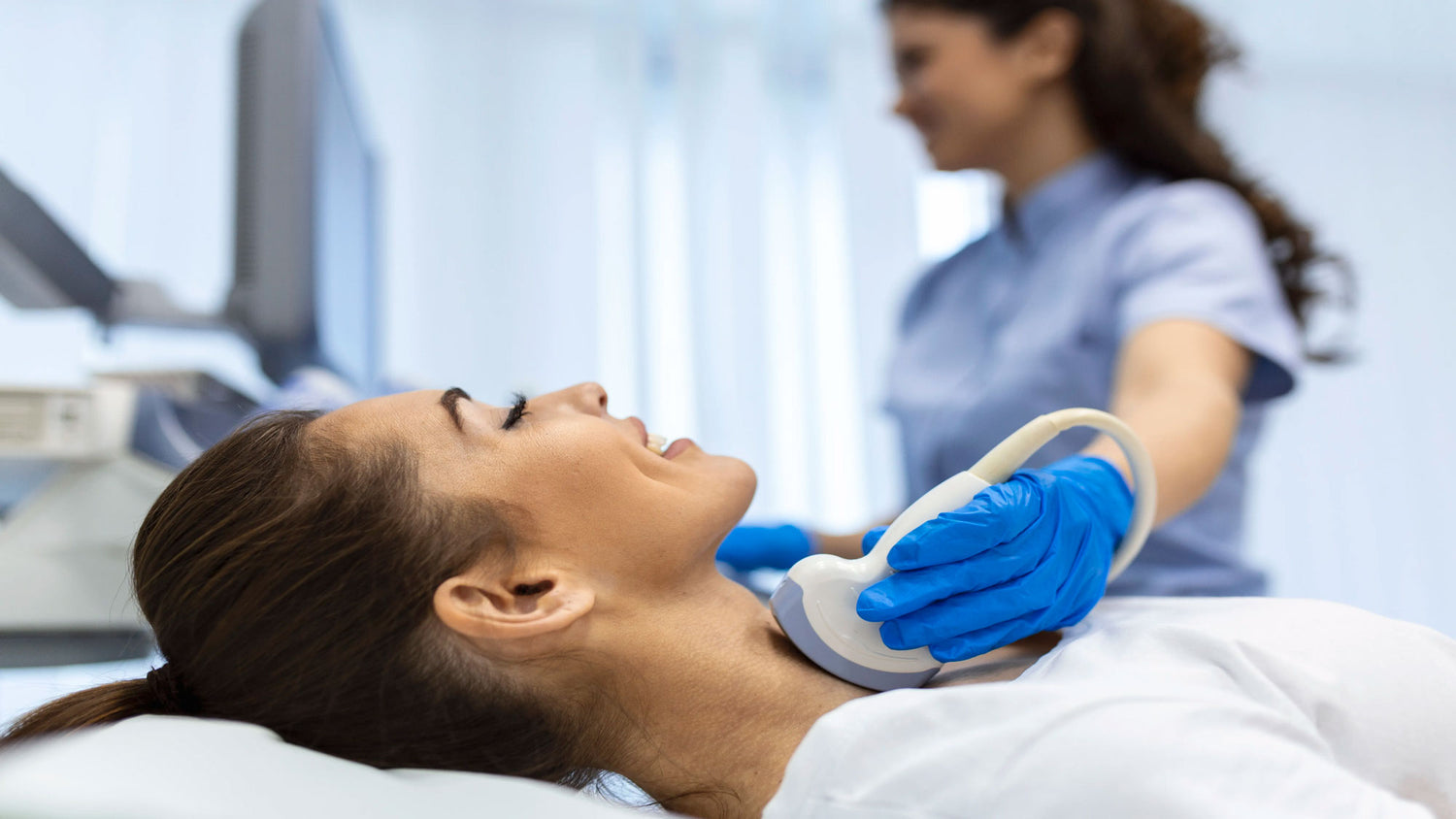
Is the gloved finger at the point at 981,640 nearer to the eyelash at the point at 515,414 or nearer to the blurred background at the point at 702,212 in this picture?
the eyelash at the point at 515,414

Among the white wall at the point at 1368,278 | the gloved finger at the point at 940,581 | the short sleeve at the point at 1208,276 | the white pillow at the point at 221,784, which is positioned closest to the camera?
the white pillow at the point at 221,784

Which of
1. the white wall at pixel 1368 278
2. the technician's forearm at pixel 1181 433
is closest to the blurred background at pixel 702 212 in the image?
the white wall at pixel 1368 278

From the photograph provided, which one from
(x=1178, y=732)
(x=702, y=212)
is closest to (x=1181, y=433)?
(x=1178, y=732)

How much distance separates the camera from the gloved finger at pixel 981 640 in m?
0.78

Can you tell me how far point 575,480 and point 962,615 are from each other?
0.33 meters

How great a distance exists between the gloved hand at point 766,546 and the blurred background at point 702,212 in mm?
1067

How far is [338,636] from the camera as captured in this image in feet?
2.36

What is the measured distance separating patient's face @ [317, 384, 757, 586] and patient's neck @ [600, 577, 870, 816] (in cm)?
6

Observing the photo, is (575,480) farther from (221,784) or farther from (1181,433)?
(1181,433)

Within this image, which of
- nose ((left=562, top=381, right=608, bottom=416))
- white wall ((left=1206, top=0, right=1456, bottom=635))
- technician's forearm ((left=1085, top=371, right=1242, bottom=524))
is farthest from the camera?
white wall ((left=1206, top=0, right=1456, bottom=635))

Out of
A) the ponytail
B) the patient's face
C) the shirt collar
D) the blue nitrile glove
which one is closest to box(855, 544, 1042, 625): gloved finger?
the blue nitrile glove

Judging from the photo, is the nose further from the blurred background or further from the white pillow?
the blurred background

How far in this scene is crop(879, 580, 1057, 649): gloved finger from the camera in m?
0.77

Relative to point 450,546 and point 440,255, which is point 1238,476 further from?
point 440,255
